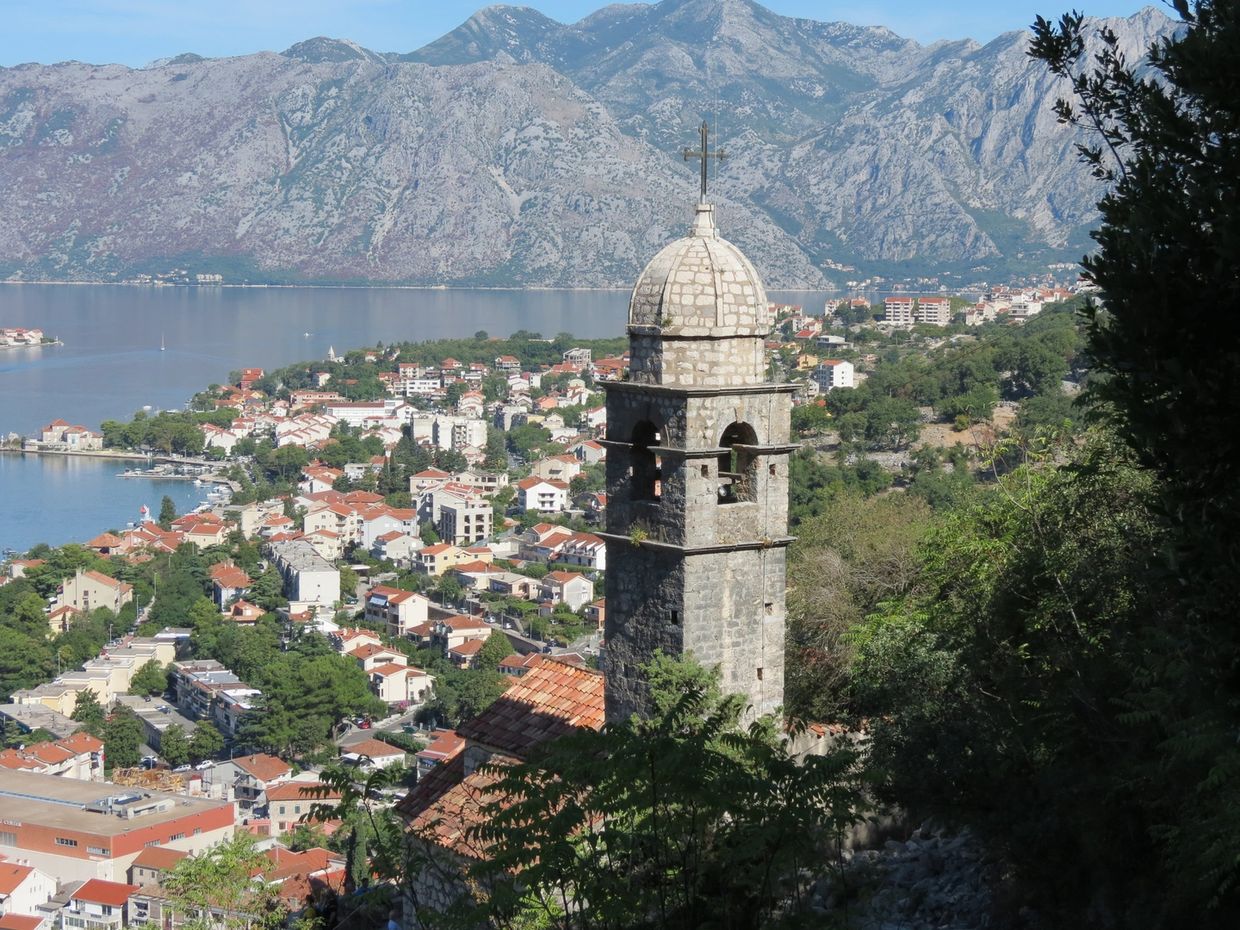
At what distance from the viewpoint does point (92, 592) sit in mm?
49125

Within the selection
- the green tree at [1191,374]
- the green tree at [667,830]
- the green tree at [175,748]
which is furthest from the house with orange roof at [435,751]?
the green tree at [1191,374]

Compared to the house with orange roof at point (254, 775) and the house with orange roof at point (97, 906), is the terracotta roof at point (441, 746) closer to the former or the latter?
the house with orange roof at point (254, 775)

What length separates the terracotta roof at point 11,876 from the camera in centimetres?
2336

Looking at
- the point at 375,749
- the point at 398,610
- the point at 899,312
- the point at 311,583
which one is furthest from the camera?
the point at 899,312

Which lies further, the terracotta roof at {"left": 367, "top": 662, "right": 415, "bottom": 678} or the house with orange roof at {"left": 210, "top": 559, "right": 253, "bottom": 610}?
the house with orange roof at {"left": 210, "top": 559, "right": 253, "bottom": 610}

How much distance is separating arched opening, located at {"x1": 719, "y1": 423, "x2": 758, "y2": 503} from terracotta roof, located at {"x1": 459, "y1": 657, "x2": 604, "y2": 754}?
1.42 metres

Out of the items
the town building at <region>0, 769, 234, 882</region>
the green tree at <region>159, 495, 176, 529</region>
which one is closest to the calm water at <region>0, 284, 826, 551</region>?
the green tree at <region>159, 495, 176, 529</region>

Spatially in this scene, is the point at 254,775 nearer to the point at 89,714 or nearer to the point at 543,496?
the point at 89,714

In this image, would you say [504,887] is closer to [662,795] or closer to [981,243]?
[662,795]

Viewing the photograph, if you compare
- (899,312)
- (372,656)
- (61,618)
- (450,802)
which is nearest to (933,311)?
(899,312)

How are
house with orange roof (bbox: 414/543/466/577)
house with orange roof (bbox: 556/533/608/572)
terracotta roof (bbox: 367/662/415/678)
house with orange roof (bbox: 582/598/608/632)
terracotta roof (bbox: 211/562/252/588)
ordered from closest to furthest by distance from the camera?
1. terracotta roof (bbox: 367/662/415/678)
2. house with orange roof (bbox: 582/598/608/632)
3. terracotta roof (bbox: 211/562/252/588)
4. house with orange roof (bbox: 556/533/608/572)
5. house with orange roof (bbox: 414/543/466/577)

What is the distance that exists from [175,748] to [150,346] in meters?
103

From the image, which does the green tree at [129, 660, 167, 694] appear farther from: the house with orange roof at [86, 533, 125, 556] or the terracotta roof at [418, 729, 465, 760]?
the house with orange roof at [86, 533, 125, 556]

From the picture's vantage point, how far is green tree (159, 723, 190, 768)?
34.9 metres
